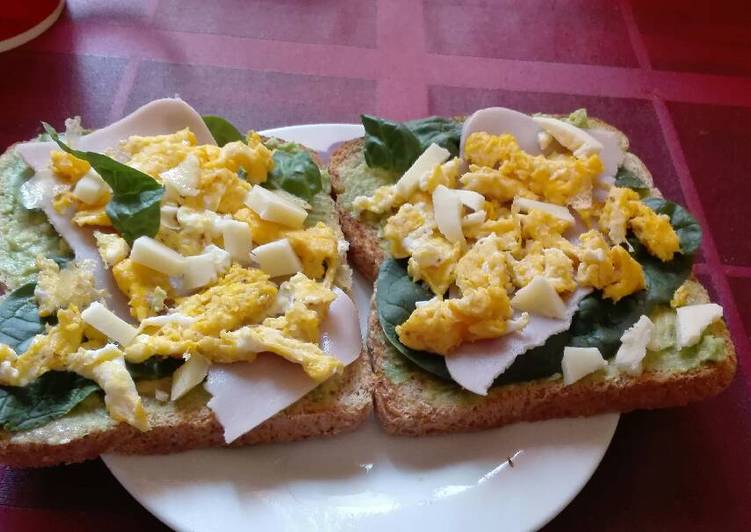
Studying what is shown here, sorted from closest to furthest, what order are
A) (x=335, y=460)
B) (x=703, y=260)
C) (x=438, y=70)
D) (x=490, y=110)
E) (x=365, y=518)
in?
(x=365, y=518), (x=335, y=460), (x=490, y=110), (x=703, y=260), (x=438, y=70)

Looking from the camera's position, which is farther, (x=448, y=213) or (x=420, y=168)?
(x=420, y=168)

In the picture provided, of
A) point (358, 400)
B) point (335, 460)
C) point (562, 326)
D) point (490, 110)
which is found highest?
point (490, 110)

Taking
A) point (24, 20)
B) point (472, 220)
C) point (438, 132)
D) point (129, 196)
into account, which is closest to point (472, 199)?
point (472, 220)

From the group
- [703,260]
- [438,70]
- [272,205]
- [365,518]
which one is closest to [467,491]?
[365,518]

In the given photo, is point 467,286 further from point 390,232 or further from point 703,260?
point 703,260

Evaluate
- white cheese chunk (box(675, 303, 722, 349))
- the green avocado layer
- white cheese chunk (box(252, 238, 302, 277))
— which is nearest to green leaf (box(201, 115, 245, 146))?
white cheese chunk (box(252, 238, 302, 277))

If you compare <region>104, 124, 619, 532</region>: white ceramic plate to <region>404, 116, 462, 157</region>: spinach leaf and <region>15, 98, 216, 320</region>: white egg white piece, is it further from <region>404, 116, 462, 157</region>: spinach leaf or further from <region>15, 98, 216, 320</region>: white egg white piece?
<region>404, 116, 462, 157</region>: spinach leaf

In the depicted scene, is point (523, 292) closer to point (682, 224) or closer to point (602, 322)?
point (602, 322)
